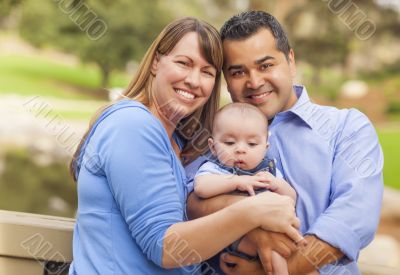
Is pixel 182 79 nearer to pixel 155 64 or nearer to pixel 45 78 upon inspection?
pixel 155 64

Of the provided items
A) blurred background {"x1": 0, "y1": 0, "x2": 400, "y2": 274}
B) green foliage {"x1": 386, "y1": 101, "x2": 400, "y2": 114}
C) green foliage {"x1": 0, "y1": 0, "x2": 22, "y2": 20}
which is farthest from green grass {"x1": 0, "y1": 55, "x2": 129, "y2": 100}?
green foliage {"x1": 0, "y1": 0, "x2": 22, "y2": 20}

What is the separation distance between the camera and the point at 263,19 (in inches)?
64.7

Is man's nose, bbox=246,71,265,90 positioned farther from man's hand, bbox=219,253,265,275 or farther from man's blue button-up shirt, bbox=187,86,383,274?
man's hand, bbox=219,253,265,275

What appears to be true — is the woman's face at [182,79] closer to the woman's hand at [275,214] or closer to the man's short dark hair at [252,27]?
the man's short dark hair at [252,27]

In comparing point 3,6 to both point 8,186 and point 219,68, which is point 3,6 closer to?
point 219,68

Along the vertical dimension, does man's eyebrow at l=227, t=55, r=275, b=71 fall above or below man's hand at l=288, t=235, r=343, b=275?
above

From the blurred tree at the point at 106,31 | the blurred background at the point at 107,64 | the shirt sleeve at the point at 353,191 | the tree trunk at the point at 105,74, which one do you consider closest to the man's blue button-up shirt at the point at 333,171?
the shirt sleeve at the point at 353,191

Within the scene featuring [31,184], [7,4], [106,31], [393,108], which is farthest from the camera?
[31,184]

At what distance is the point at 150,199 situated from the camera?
1263 mm

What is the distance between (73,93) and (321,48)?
3.56 meters

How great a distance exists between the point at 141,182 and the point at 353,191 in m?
0.53

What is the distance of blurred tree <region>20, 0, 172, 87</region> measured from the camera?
7930mm

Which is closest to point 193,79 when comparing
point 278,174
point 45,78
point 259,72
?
point 259,72

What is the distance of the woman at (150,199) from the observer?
1.26 m
